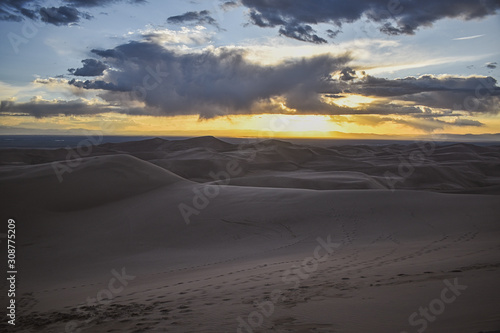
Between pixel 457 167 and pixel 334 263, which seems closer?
pixel 334 263

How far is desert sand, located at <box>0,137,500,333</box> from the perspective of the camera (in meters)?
4.39

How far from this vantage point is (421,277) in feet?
17.7

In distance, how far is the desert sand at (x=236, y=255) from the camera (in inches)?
173

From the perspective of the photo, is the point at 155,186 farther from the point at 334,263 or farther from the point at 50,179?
the point at 334,263

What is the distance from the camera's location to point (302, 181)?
23984mm

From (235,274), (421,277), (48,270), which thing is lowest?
(48,270)

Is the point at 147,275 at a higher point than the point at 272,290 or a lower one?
lower

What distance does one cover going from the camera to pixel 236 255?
9164mm

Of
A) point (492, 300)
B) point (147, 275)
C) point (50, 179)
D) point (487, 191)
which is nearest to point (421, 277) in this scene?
point (492, 300)

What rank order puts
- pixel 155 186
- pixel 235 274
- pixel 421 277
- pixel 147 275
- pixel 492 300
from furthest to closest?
pixel 155 186 → pixel 147 275 → pixel 235 274 → pixel 421 277 → pixel 492 300

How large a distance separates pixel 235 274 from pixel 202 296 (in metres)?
1.43

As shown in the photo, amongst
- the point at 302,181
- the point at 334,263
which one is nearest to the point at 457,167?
the point at 302,181

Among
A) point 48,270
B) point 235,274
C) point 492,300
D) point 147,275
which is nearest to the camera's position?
point 492,300

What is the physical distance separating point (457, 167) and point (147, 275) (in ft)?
127
